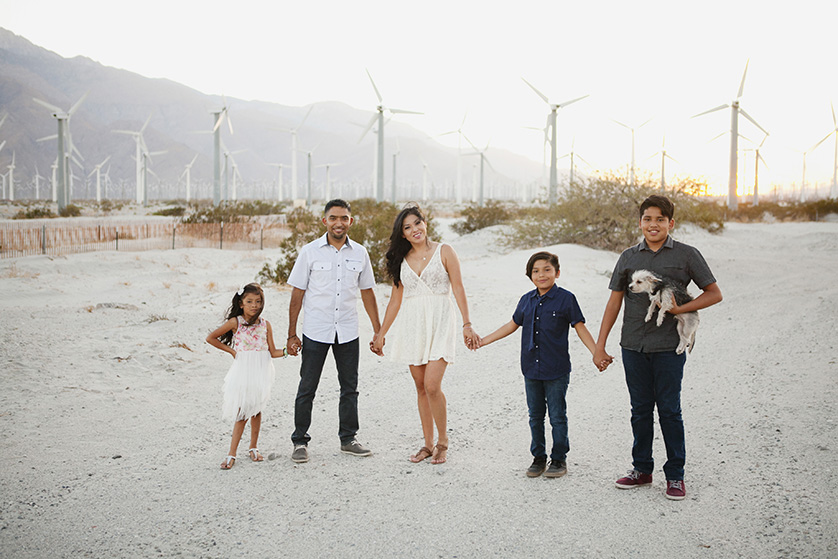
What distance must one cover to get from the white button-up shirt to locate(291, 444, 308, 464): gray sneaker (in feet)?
2.95

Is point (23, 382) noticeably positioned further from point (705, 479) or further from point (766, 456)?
point (766, 456)

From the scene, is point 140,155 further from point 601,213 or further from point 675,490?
point 675,490

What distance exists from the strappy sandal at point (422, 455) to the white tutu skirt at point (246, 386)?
1.31 m

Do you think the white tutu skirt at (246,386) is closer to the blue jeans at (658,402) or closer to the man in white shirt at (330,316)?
the man in white shirt at (330,316)

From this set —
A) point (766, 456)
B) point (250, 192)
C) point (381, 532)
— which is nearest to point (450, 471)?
point (381, 532)

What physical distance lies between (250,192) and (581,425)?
20065cm

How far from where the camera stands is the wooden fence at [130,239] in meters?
23.3

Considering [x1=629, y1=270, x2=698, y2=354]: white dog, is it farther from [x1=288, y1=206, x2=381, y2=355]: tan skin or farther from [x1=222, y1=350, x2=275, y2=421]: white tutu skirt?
[x1=222, y1=350, x2=275, y2=421]: white tutu skirt

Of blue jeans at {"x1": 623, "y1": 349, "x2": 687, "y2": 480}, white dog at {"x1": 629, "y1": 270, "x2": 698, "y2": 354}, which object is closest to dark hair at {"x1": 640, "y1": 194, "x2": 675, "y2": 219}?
white dog at {"x1": 629, "y1": 270, "x2": 698, "y2": 354}

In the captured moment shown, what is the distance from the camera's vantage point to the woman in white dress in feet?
17.2

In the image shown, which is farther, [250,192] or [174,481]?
[250,192]

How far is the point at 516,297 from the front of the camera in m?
14.8

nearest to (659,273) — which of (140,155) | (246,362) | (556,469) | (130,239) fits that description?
(556,469)

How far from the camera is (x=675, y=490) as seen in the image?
4555mm
